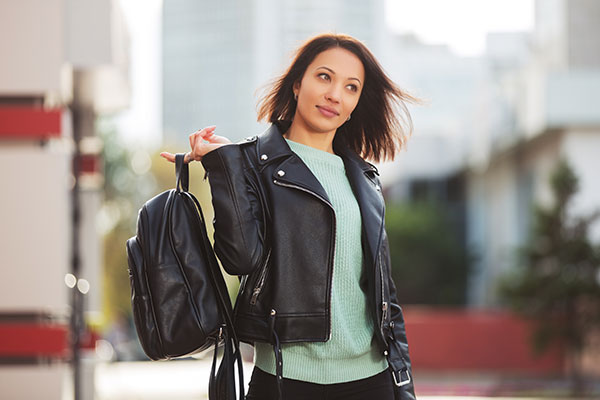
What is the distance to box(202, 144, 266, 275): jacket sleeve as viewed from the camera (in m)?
3.26

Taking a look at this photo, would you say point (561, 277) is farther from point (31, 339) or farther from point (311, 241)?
point (311, 241)

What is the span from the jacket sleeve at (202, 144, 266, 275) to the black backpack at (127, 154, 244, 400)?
0.30 feet

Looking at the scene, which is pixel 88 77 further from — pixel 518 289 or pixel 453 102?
pixel 453 102

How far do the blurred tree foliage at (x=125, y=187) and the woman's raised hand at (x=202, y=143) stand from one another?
35.1 meters

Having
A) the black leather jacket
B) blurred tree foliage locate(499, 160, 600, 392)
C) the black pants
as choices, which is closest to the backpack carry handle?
the black leather jacket

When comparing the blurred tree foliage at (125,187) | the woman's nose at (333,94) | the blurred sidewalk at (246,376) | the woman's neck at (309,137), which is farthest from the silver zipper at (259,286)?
the blurred tree foliage at (125,187)

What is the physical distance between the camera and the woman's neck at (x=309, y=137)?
370cm

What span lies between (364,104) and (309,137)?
A: 1.13 feet

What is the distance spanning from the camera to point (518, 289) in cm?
1698

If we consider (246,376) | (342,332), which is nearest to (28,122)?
(246,376)

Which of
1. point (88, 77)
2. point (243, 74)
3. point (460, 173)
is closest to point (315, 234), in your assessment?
point (88, 77)

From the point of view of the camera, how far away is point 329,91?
3643 mm

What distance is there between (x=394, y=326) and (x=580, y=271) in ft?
44.8

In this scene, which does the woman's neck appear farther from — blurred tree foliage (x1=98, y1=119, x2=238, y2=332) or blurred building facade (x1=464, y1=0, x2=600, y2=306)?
blurred tree foliage (x1=98, y1=119, x2=238, y2=332)
